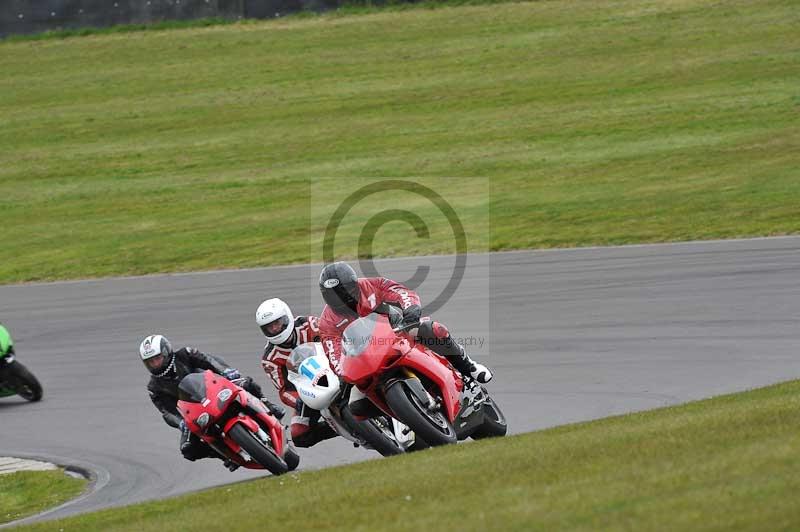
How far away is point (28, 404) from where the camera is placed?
1470cm

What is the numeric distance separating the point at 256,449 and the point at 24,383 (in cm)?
557

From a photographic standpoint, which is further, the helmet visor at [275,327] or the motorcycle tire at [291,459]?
the helmet visor at [275,327]

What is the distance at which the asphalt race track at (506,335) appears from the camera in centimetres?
1151

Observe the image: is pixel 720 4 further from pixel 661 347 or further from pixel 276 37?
pixel 661 347

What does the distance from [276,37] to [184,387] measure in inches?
1208

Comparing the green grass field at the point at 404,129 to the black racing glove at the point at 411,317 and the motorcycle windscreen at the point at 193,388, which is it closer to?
the motorcycle windscreen at the point at 193,388

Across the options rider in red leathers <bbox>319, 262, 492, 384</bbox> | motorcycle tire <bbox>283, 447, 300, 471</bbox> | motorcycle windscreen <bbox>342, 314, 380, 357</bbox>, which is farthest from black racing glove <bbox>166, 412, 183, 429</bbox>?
motorcycle windscreen <bbox>342, 314, 380, 357</bbox>

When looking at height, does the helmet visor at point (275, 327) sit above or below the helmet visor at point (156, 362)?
above

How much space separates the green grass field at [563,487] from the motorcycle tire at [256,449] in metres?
0.60

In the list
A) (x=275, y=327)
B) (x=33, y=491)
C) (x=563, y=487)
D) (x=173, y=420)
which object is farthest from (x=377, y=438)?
(x=33, y=491)

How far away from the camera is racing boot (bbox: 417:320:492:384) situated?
9656mm

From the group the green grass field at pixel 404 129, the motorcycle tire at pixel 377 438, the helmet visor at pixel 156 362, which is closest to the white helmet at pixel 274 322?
the helmet visor at pixel 156 362

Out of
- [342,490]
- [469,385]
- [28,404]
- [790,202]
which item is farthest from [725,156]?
[342,490]

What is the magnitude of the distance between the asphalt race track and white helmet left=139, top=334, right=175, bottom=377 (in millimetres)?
957
